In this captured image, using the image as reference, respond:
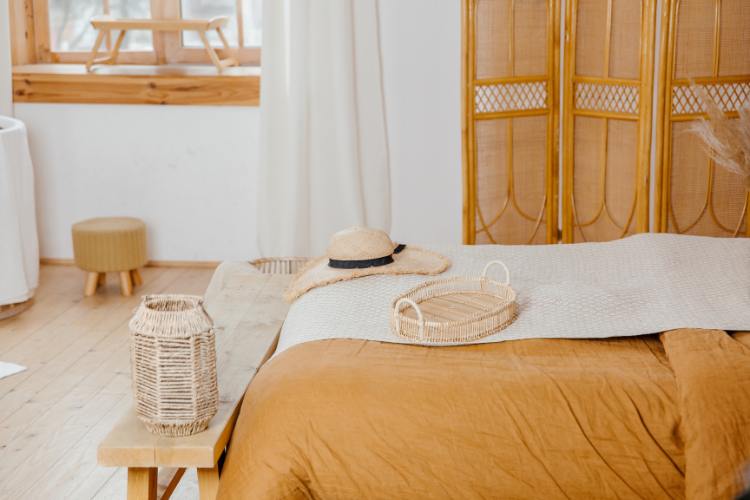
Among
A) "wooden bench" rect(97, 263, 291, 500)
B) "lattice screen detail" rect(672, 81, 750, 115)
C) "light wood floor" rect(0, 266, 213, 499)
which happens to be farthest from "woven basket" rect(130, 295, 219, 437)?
"lattice screen detail" rect(672, 81, 750, 115)

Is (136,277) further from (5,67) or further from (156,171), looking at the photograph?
(5,67)

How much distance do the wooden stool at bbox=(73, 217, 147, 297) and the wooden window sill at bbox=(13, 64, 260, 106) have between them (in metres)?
0.61

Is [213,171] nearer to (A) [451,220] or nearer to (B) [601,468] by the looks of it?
(A) [451,220]

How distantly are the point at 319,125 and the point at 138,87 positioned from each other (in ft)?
2.71

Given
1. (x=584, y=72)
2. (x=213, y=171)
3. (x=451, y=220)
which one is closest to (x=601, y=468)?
(x=584, y=72)

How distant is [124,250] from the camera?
4.09 metres

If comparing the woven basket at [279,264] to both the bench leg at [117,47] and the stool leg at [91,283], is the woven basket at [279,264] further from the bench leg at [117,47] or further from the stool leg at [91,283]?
the bench leg at [117,47]

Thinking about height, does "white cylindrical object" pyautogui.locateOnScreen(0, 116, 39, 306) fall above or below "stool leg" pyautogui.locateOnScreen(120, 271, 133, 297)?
above

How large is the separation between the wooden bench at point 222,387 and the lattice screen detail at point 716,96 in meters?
1.66

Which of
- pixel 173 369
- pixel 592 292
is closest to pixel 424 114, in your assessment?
pixel 592 292

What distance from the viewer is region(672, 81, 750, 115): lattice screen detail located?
143 inches

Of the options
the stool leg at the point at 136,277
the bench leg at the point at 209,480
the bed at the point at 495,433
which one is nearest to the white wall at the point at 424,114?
the stool leg at the point at 136,277

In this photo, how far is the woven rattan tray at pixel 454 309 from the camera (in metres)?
2.22

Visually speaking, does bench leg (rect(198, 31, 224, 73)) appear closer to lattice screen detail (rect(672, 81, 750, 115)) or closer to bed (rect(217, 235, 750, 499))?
lattice screen detail (rect(672, 81, 750, 115))
